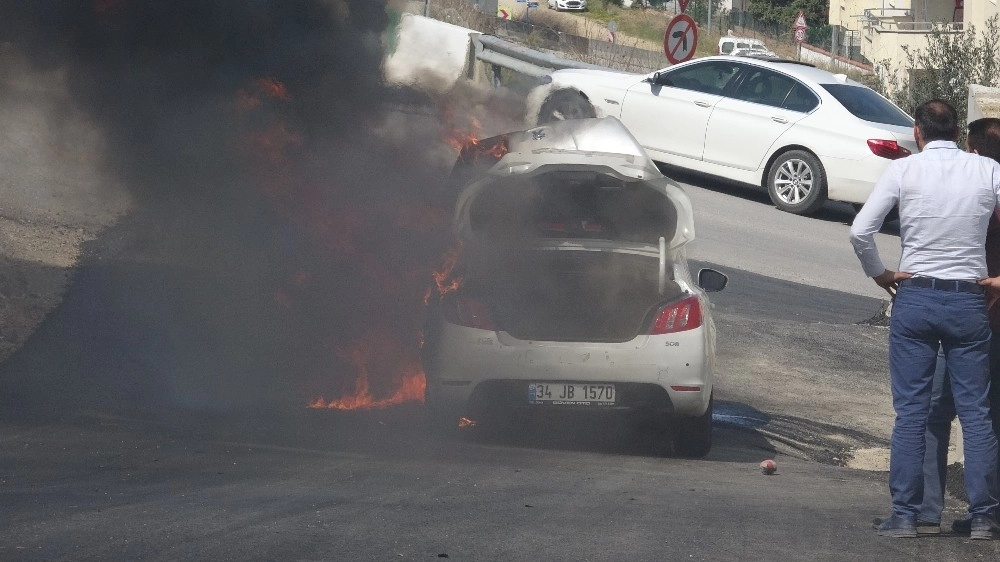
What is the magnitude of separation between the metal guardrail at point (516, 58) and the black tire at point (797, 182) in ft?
10.6

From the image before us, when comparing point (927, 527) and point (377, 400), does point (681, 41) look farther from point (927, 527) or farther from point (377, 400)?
point (927, 527)

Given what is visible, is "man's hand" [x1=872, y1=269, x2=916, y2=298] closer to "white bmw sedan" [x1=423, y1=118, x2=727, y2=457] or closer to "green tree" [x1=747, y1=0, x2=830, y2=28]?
"white bmw sedan" [x1=423, y1=118, x2=727, y2=457]

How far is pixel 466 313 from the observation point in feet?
24.1

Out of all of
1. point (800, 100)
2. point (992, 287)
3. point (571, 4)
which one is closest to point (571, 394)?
point (992, 287)

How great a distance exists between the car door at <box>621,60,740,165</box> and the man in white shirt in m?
10.9

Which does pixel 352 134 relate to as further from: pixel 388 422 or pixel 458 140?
pixel 388 422

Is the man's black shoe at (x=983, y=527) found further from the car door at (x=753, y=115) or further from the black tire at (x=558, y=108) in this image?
the car door at (x=753, y=115)

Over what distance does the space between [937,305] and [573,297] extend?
2.72 meters

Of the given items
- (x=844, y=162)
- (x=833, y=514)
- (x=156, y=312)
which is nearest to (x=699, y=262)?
(x=844, y=162)

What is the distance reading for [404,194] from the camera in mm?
8945

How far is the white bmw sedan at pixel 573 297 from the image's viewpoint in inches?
285

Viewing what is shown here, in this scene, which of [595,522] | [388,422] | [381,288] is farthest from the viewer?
[381,288]

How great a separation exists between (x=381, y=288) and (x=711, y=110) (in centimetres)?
859

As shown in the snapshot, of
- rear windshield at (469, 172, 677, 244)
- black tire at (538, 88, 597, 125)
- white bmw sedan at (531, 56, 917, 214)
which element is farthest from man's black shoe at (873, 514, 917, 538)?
white bmw sedan at (531, 56, 917, 214)
